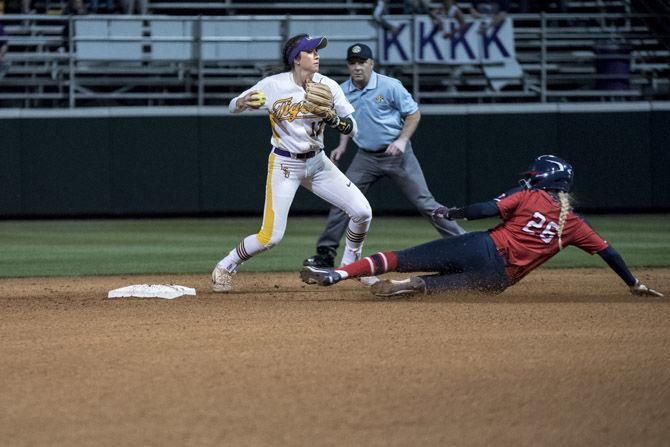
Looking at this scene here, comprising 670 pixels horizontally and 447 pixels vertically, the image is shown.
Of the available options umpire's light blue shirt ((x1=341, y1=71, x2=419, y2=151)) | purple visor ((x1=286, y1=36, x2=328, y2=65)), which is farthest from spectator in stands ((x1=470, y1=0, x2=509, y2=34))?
purple visor ((x1=286, y1=36, x2=328, y2=65))

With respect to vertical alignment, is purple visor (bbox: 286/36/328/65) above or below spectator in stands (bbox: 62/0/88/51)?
below

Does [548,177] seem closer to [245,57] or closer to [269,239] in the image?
[269,239]

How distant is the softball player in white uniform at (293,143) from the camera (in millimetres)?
8078

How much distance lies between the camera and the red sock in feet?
25.4

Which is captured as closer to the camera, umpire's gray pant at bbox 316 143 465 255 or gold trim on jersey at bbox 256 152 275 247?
gold trim on jersey at bbox 256 152 275 247

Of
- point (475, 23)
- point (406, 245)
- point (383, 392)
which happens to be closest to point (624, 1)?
point (475, 23)

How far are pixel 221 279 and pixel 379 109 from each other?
2290 mm

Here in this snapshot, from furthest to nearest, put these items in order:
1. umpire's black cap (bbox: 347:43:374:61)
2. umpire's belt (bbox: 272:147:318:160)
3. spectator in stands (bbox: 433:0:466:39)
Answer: spectator in stands (bbox: 433:0:466:39) < umpire's black cap (bbox: 347:43:374:61) < umpire's belt (bbox: 272:147:318:160)

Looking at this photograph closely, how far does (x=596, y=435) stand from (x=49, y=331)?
3851 mm

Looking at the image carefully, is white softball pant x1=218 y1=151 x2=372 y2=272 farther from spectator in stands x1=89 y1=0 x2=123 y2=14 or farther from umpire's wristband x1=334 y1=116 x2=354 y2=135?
spectator in stands x1=89 y1=0 x2=123 y2=14

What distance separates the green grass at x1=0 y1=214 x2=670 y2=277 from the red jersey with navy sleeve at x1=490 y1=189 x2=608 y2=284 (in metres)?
3.57

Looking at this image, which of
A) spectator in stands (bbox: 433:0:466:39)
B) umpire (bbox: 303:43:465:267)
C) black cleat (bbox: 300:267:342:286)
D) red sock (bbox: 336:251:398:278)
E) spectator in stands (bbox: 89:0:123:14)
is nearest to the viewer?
red sock (bbox: 336:251:398:278)

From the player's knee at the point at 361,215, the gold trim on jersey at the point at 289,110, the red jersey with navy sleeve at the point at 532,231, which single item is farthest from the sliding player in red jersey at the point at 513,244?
the gold trim on jersey at the point at 289,110

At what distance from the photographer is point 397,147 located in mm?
9516
